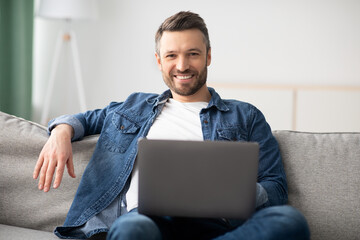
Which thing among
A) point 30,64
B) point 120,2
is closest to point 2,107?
point 30,64

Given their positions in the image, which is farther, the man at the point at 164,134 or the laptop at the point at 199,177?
the man at the point at 164,134

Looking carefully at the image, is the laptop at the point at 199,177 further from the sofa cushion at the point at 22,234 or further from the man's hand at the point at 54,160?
the sofa cushion at the point at 22,234

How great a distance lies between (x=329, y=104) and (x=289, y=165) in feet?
6.62

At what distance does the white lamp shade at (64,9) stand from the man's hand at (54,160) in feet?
6.75

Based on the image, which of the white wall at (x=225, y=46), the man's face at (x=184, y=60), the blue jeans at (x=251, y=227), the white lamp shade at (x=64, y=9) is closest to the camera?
the blue jeans at (x=251, y=227)

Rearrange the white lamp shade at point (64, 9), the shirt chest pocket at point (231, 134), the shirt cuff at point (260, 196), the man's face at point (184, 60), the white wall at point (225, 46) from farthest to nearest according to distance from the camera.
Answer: the white wall at point (225, 46), the white lamp shade at point (64, 9), the man's face at point (184, 60), the shirt chest pocket at point (231, 134), the shirt cuff at point (260, 196)

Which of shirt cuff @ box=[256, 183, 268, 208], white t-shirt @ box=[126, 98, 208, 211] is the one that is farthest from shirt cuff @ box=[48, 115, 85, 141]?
shirt cuff @ box=[256, 183, 268, 208]

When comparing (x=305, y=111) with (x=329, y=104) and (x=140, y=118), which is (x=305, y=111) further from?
(x=140, y=118)

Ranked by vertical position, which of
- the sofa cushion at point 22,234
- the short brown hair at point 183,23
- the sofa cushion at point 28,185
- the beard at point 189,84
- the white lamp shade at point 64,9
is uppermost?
the white lamp shade at point 64,9

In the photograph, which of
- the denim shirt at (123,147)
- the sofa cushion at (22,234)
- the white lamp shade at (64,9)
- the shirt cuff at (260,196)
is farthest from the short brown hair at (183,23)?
the white lamp shade at (64,9)

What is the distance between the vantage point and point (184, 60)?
176cm

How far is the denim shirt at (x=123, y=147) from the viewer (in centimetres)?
158

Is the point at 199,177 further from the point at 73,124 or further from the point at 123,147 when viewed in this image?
the point at 73,124

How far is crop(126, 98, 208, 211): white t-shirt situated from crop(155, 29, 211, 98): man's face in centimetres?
6
